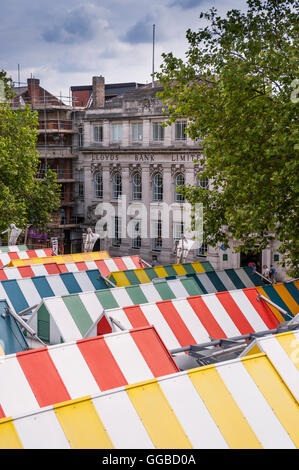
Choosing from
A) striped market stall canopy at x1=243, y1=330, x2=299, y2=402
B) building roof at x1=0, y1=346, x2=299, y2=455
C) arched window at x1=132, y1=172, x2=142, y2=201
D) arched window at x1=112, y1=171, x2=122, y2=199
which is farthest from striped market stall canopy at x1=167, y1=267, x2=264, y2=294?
arched window at x1=112, y1=171, x2=122, y2=199

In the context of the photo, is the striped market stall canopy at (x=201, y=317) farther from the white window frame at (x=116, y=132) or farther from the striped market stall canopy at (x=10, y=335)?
the white window frame at (x=116, y=132)

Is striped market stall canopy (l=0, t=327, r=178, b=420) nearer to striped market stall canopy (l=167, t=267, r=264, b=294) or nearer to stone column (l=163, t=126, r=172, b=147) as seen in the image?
striped market stall canopy (l=167, t=267, r=264, b=294)

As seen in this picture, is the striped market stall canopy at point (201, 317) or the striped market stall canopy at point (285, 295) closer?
the striped market stall canopy at point (201, 317)

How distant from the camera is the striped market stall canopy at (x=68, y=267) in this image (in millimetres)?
19516

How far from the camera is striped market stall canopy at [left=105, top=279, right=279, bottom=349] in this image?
12639mm

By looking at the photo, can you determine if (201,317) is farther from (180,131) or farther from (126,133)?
(126,133)

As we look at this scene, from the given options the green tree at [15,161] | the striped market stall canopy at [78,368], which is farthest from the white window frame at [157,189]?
the striped market stall canopy at [78,368]

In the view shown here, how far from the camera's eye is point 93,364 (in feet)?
27.9

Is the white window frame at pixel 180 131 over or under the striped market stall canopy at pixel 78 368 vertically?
over

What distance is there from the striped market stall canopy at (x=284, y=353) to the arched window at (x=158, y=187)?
118 feet

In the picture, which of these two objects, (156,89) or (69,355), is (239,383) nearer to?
(69,355)

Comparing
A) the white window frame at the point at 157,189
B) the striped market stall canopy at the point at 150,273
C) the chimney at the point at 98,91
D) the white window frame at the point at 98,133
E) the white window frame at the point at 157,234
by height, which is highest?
the chimney at the point at 98,91

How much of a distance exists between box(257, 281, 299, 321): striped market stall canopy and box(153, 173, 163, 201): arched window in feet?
91.5
